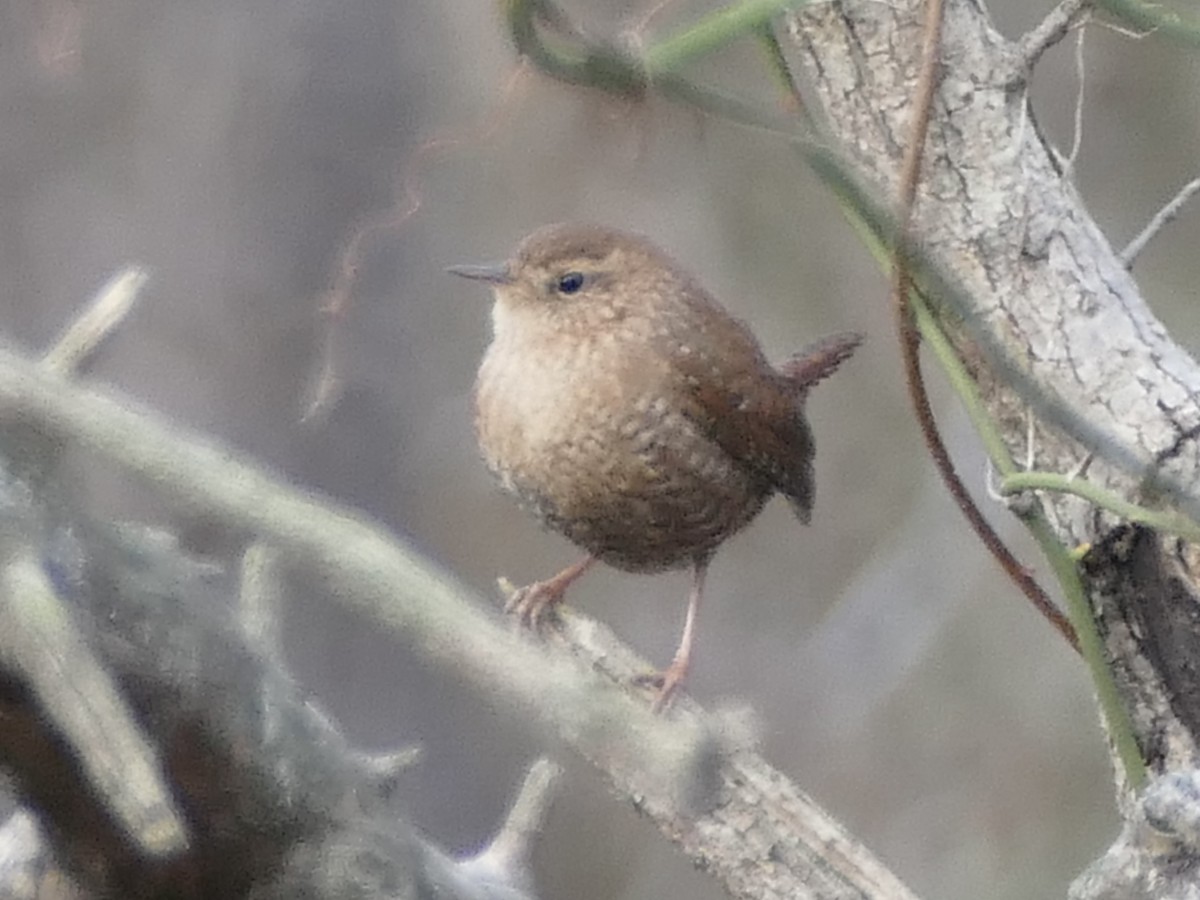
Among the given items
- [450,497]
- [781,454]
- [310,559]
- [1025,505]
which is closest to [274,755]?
[310,559]

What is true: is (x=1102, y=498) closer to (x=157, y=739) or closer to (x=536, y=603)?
(x=536, y=603)

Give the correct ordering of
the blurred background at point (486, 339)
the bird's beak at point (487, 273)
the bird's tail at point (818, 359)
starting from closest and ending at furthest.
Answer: the bird's beak at point (487, 273), the bird's tail at point (818, 359), the blurred background at point (486, 339)

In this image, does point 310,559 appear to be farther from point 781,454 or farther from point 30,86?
point 30,86

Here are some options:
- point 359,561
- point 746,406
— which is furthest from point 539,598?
point 359,561

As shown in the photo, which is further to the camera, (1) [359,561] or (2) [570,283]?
(2) [570,283]

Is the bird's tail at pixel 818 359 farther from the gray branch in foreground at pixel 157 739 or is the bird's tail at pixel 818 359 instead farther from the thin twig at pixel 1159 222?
the gray branch in foreground at pixel 157 739

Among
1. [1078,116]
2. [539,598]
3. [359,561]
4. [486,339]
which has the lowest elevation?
[486,339]

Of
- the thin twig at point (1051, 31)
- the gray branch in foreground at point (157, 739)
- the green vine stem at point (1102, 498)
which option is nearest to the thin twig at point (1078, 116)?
the thin twig at point (1051, 31)
